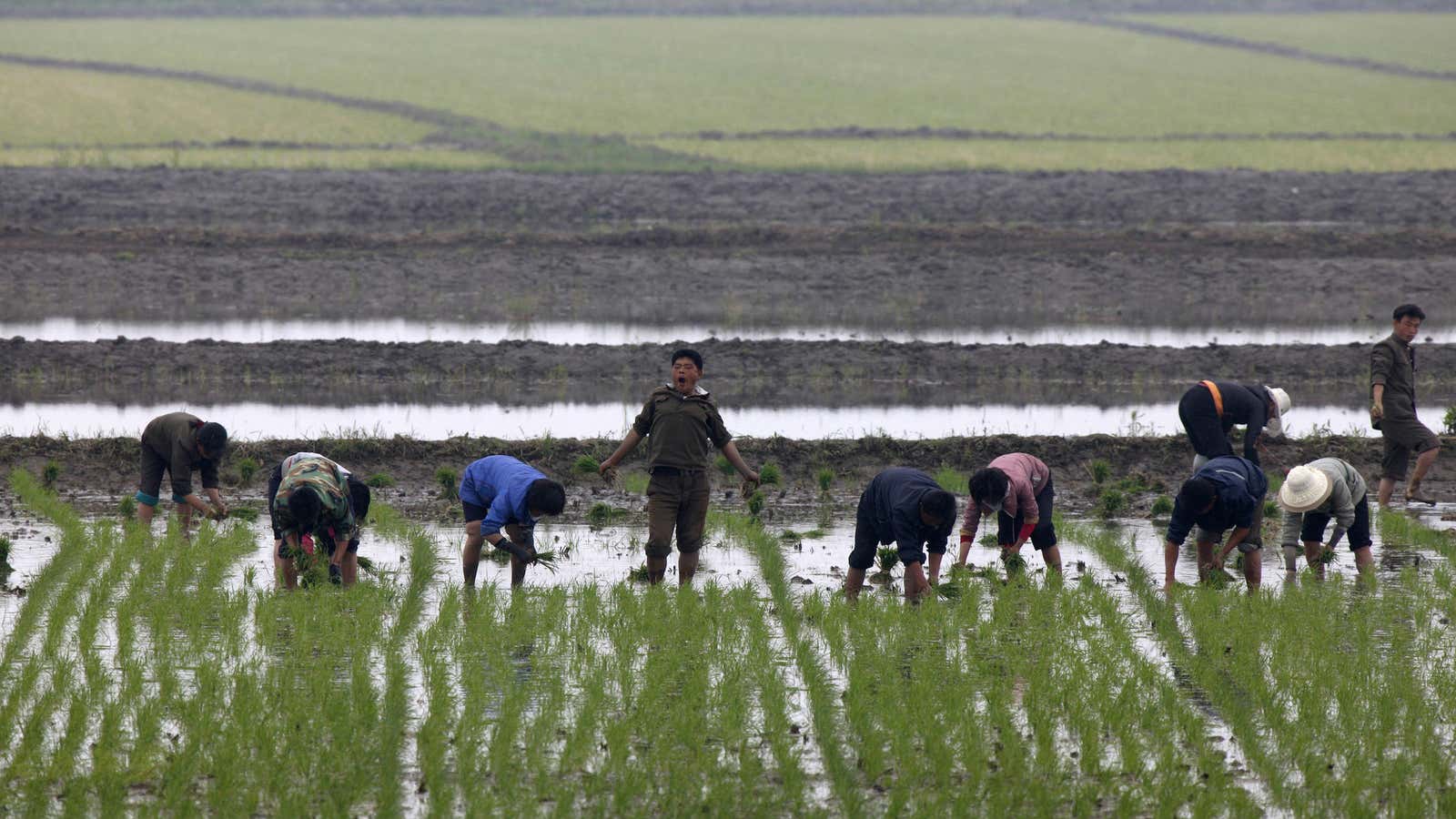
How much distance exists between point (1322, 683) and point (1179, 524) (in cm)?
153

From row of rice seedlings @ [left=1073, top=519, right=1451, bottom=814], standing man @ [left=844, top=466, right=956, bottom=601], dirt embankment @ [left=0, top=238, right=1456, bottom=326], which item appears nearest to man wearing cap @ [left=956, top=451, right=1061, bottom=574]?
standing man @ [left=844, top=466, right=956, bottom=601]

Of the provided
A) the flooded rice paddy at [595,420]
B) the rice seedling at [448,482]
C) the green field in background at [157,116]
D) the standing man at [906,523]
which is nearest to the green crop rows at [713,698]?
the standing man at [906,523]

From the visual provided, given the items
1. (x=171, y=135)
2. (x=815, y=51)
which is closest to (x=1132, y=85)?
(x=815, y=51)

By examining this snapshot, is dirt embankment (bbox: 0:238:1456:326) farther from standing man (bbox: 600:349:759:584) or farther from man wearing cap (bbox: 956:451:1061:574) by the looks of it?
man wearing cap (bbox: 956:451:1061:574)

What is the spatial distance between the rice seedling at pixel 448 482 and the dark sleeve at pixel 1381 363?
6988mm

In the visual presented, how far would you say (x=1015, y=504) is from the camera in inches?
387

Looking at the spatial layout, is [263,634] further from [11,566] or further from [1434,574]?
[1434,574]

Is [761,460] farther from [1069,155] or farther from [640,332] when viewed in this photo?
[1069,155]

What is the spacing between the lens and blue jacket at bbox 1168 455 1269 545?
9.42 meters

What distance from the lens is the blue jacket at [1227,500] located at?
371 inches

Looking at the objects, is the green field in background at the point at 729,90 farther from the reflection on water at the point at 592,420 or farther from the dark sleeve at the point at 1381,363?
the dark sleeve at the point at 1381,363

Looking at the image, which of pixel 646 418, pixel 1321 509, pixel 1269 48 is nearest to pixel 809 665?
pixel 646 418

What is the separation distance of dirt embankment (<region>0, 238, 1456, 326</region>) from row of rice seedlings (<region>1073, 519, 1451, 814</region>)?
11.5 meters

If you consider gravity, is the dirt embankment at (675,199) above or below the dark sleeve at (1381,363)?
above
